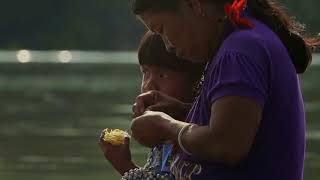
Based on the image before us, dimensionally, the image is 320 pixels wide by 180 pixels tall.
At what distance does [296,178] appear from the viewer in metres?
2.66

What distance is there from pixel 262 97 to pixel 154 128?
30 centimetres

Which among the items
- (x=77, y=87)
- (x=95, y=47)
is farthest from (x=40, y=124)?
(x=95, y=47)

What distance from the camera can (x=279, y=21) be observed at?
2.69m

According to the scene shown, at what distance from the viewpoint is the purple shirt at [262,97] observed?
248 cm

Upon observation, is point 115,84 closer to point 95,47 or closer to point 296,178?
point 296,178

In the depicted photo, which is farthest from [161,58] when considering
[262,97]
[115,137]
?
[262,97]

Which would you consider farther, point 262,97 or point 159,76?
point 159,76

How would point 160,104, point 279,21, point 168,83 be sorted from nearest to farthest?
point 279,21 → point 160,104 → point 168,83

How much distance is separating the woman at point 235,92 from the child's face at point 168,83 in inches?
18.4

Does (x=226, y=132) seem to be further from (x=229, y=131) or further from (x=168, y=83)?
(x=168, y=83)

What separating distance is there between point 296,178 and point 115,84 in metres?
20.4

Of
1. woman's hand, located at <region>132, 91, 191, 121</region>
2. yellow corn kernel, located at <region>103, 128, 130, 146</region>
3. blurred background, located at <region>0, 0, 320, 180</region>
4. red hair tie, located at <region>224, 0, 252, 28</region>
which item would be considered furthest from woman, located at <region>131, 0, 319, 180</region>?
yellow corn kernel, located at <region>103, 128, 130, 146</region>

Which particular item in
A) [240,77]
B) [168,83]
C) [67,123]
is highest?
[240,77]

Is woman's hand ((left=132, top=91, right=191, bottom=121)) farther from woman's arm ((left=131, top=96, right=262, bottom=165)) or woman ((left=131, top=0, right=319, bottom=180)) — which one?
woman's arm ((left=131, top=96, right=262, bottom=165))
